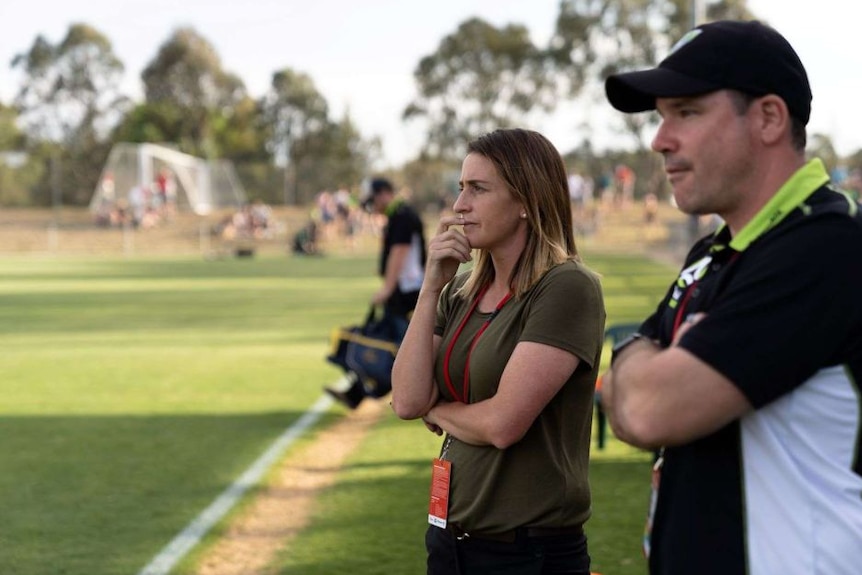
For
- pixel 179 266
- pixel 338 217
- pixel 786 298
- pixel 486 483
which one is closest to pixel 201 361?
pixel 486 483

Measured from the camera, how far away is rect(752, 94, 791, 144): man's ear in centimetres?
214

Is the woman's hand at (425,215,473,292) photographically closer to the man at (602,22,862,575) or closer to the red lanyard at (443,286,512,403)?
the red lanyard at (443,286,512,403)

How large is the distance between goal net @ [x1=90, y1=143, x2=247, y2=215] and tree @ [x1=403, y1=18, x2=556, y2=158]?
58.2 feet

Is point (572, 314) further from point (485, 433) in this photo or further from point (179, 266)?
point (179, 266)

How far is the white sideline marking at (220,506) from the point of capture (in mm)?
5922

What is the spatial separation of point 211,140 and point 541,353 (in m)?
80.3

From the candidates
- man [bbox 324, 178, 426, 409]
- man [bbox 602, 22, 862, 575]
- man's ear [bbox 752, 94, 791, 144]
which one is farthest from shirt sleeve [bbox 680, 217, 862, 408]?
man [bbox 324, 178, 426, 409]

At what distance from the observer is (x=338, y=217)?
189 feet

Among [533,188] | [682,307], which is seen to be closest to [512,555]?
[533,188]

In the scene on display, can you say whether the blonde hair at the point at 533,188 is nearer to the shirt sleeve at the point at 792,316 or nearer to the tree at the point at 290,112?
the shirt sleeve at the point at 792,316

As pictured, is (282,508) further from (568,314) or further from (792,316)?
(792,316)

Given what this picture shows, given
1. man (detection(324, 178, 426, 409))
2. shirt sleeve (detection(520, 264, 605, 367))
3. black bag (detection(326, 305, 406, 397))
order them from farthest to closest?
1. man (detection(324, 178, 426, 409))
2. black bag (detection(326, 305, 406, 397))
3. shirt sleeve (detection(520, 264, 605, 367))

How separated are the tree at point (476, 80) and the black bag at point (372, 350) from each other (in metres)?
66.8

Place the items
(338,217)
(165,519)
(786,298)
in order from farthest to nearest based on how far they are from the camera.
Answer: (338,217), (165,519), (786,298)
